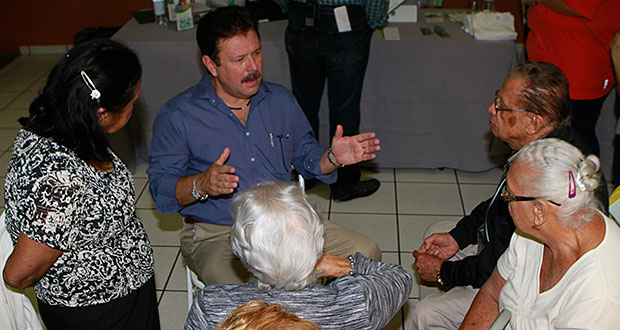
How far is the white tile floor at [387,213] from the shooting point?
3.02m

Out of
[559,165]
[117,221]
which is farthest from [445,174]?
[117,221]

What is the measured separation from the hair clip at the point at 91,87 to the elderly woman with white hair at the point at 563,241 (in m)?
1.26

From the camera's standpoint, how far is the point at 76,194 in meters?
1.70

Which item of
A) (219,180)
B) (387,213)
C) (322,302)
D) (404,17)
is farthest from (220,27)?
(404,17)

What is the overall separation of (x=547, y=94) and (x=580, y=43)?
1124 millimetres

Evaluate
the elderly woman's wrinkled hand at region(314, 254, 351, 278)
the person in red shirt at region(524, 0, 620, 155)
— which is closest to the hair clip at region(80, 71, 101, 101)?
the elderly woman's wrinkled hand at region(314, 254, 351, 278)

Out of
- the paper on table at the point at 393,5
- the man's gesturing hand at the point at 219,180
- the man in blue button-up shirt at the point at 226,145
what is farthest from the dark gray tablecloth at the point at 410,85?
the man's gesturing hand at the point at 219,180

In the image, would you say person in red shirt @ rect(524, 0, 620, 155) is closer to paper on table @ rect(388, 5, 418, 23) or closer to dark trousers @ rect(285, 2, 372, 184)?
paper on table @ rect(388, 5, 418, 23)

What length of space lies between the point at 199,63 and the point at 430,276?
2.14 meters

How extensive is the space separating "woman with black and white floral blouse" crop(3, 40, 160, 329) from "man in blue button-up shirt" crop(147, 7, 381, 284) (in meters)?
0.41

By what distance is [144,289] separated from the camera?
6.76 feet

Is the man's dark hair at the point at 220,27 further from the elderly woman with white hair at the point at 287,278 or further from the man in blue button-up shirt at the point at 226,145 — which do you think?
the elderly woman with white hair at the point at 287,278

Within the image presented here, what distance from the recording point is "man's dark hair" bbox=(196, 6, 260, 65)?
229cm

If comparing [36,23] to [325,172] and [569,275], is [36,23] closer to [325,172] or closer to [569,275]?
[325,172]
